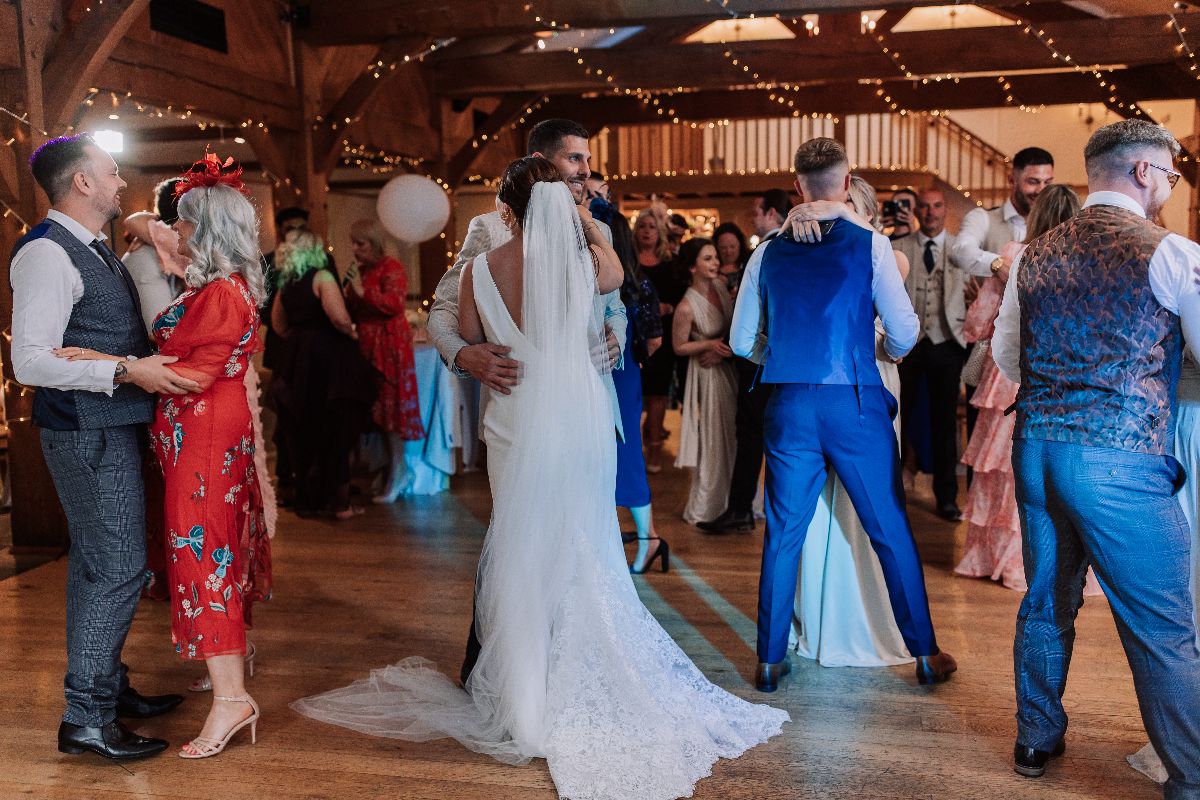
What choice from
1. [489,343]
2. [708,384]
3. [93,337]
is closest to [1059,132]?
[708,384]

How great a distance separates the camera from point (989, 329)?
4.15 m

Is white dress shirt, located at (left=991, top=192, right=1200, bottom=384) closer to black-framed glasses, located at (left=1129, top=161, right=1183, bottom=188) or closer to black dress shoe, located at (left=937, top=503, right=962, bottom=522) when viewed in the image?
black-framed glasses, located at (left=1129, top=161, right=1183, bottom=188)

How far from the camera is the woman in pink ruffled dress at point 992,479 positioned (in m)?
4.08

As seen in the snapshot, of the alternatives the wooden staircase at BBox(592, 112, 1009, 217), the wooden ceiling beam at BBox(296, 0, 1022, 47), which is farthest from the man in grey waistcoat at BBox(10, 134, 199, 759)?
the wooden staircase at BBox(592, 112, 1009, 217)

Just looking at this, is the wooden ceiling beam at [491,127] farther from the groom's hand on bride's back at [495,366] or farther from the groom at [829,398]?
the groom's hand on bride's back at [495,366]

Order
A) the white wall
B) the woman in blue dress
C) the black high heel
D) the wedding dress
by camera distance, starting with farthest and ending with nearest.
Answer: the white wall → the black high heel → the woman in blue dress → the wedding dress

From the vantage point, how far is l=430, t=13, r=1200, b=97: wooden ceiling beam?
848 centimetres

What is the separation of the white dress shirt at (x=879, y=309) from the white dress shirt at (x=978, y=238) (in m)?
1.23

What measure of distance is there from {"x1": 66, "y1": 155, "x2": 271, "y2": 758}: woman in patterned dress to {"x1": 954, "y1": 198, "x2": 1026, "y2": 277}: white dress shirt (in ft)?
9.06

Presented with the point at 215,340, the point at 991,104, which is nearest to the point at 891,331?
the point at 215,340

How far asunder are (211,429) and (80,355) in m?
0.35

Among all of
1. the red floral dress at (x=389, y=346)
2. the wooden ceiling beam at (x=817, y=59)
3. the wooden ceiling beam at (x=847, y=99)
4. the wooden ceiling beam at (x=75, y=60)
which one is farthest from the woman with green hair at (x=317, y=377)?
the wooden ceiling beam at (x=847, y=99)

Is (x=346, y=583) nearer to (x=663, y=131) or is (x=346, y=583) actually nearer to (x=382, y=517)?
(x=382, y=517)

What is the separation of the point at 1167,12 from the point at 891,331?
7.30 metres
